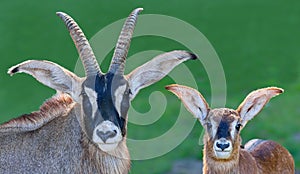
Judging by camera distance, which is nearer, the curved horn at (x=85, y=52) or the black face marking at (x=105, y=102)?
the black face marking at (x=105, y=102)

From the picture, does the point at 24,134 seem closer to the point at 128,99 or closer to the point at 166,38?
the point at 128,99

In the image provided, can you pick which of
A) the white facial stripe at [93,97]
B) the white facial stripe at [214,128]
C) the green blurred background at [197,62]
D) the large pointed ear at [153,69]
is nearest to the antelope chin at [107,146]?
the white facial stripe at [93,97]

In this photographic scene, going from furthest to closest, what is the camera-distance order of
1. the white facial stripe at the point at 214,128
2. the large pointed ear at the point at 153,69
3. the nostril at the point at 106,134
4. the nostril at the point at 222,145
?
the white facial stripe at the point at 214,128 → the nostril at the point at 222,145 → the large pointed ear at the point at 153,69 → the nostril at the point at 106,134

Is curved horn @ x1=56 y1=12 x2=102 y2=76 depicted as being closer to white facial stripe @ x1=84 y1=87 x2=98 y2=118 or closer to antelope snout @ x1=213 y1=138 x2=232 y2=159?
white facial stripe @ x1=84 y1=87 x2=98 y2=118

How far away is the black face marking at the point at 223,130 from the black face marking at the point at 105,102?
1435 millimetres

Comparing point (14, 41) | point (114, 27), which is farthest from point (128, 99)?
point (14, 41)

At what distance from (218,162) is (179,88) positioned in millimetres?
1039

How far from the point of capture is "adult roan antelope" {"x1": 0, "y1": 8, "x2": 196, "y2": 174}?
27.6ft

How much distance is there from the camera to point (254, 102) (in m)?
10.2

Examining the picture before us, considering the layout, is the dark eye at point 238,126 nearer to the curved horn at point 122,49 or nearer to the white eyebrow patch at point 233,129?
the white eyebrow patch at point 233,129

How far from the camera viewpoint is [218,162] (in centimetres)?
973

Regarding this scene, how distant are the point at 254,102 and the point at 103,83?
2.47m

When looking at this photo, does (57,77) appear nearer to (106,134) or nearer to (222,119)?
(106,134)

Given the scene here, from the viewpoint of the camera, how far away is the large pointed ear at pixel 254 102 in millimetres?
10094
